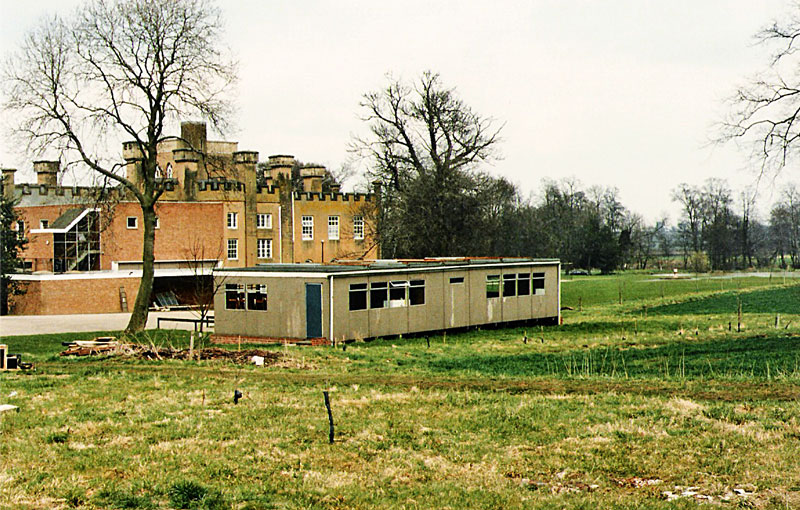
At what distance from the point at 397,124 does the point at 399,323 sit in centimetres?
2221

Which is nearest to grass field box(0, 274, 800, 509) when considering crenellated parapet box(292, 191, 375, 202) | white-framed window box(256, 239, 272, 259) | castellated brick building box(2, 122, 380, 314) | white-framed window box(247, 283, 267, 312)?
white-framed window box(247, 283, 267, 312)

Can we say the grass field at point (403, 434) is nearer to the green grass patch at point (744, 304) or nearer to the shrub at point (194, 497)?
the shrub at point (194, 497)

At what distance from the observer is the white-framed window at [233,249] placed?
55531 millimetres

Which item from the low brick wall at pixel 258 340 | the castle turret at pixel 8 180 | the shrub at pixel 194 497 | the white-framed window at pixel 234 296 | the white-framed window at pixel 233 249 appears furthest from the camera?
the white-framed window at pixel 233 249

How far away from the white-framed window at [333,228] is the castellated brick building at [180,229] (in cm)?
7

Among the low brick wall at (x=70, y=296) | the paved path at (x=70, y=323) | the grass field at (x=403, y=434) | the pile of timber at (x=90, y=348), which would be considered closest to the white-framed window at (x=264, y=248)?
the low brick wall at (x=70, y=296)

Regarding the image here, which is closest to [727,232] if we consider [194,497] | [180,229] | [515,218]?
[515,218]

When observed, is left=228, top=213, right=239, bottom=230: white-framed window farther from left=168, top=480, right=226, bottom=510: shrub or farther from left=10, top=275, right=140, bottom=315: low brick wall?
left=168, top=480, right=226, bottom=510: shrub

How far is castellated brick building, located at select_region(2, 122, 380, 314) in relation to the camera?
45812 mm

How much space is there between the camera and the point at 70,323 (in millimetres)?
38594

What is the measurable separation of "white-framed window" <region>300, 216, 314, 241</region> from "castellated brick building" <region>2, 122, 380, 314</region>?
0.23 feet

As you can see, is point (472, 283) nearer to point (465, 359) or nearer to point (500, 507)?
point (465, 359)

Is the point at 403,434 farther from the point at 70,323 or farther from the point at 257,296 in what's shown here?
the point at 70,323

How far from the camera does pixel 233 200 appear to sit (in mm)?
55625
